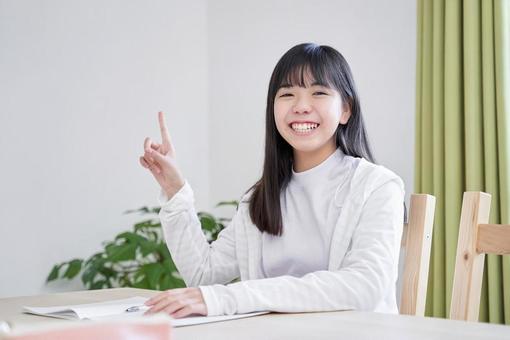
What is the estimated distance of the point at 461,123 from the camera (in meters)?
2.54

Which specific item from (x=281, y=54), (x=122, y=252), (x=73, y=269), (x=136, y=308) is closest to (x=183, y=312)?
(x=136, y=308)

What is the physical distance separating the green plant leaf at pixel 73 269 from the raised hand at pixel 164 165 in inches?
63.4

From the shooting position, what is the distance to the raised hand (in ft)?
4.57

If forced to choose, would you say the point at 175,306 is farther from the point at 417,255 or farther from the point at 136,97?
the point at 136,97

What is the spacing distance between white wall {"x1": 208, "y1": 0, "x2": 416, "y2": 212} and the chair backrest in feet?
5.79

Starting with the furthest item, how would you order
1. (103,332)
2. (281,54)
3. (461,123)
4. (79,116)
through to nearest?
(281,54)
(79,116)
(461,123)
(103,332)

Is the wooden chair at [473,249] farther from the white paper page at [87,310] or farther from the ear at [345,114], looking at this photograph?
the white paper page at [87,310]

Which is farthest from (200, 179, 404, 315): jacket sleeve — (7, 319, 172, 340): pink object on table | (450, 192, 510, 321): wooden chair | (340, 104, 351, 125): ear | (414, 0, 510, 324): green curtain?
(414, 0, 510, 324): green curtain

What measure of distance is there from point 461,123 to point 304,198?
4.34 feet

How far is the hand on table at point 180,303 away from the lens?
0.96 m

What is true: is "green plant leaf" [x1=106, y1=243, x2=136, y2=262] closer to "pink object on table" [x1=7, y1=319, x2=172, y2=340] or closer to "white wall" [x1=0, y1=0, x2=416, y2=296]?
"white wall" [x1=0, y1=0, x2=416, y2=296]

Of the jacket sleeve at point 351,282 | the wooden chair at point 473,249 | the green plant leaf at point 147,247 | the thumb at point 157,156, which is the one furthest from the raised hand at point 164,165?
the green plant leaf at point 147,247

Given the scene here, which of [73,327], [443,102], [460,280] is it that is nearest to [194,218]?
[460,280]

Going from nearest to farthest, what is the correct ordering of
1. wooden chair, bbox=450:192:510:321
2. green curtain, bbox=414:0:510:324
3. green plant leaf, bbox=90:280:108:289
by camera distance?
wooden chair, bbox=450:192:510:321, green curtain, bbox=414:0:510:324, green plant leaf, bbox=90:280:108:289
